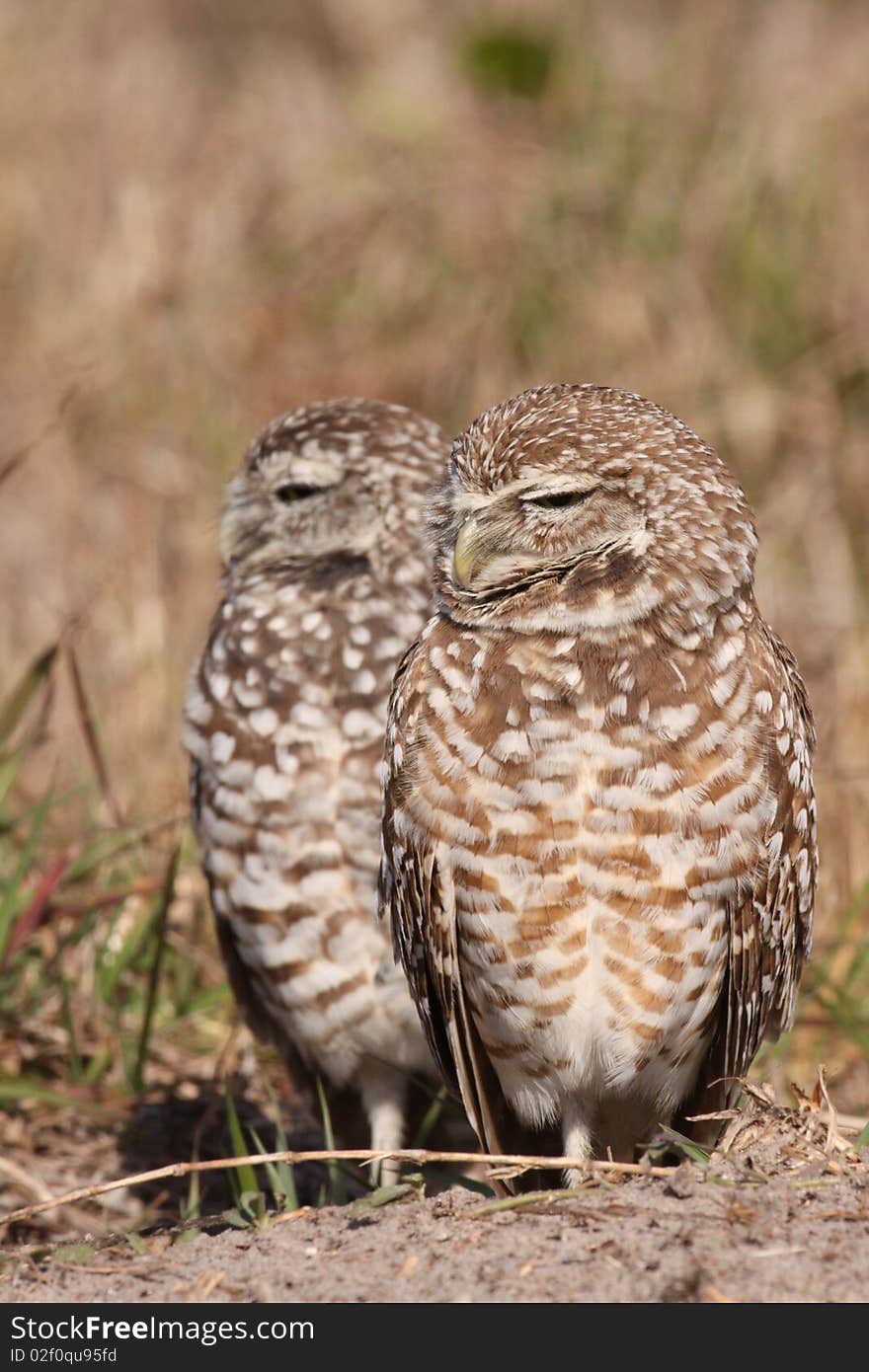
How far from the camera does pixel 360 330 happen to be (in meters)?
8.15

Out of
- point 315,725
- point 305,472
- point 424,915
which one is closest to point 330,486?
point 305,472

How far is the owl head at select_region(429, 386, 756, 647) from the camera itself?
311 centimetres

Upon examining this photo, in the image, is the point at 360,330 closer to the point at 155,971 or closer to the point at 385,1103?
the point at 155,971

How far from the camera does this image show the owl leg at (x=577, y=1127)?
11.0 feet

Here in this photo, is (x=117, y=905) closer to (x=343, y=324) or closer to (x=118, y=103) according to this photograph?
(x=343, y=324)

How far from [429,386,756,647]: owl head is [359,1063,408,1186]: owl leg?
1.45 meters

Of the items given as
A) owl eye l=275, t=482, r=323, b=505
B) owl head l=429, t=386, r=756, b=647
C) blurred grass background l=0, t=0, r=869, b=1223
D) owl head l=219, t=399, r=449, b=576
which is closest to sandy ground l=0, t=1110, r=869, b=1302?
owl head l=429, t=386, r=756, b=647

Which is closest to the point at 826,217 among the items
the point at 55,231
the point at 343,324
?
the point at 343,324

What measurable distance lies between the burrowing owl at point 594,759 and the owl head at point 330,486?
95 centimetres

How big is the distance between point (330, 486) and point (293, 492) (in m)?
0.10

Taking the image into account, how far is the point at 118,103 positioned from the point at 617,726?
8.72 meters

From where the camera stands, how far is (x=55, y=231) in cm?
923

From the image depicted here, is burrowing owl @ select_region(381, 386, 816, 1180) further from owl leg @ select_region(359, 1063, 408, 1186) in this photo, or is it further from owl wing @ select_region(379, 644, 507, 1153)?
owl leg @ select_region(359, 1063, 408, 1186)

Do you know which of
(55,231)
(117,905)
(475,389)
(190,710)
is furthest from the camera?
(55,231)
